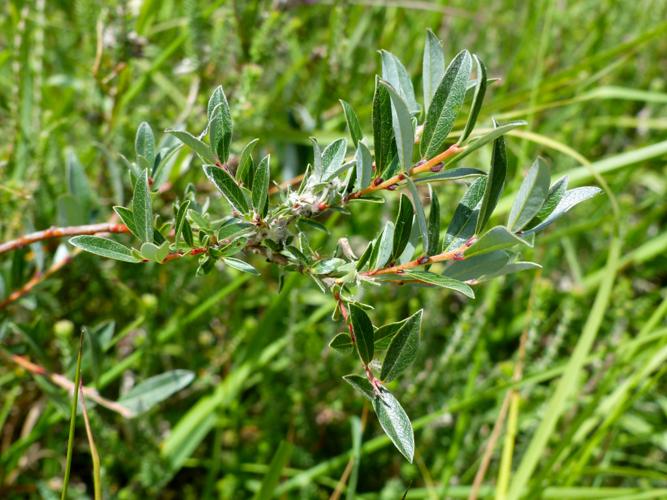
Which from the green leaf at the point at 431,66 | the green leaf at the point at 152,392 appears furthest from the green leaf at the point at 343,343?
the green leaf at the point at 152,392

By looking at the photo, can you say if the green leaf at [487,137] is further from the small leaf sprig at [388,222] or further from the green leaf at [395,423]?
the green leaf at [395,423]

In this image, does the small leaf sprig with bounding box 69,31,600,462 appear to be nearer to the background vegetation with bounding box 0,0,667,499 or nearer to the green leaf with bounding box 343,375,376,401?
the green leaf with bounding box 343,375,376,401

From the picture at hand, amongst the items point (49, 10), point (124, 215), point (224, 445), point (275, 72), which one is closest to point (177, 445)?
point (224, 445)

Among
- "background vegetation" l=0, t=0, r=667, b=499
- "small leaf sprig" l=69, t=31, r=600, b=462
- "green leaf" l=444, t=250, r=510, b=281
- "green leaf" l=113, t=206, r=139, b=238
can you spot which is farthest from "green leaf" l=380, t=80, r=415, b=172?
"background vegetation" l=0, t=0, r=667, b=499

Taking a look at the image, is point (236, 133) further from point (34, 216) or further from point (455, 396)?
point (455, 396)

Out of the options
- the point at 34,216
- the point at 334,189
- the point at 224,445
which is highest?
the point at 334,189
